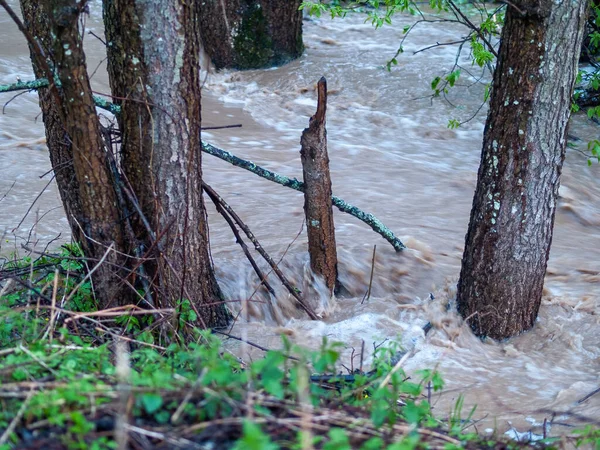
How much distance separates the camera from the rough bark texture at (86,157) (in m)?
3.38

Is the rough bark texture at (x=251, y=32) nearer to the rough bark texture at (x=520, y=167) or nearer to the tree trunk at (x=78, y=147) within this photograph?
the tree trunk at (x=78, y=147)

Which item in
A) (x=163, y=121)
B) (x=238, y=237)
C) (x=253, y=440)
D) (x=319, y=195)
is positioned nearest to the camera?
(x=253, y=440)

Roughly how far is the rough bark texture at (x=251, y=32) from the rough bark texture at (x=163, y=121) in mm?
7892

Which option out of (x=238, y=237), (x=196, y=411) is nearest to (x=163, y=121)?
(x=238, y=237)

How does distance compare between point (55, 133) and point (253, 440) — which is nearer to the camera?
point (253, 440)

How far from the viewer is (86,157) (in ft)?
12.0

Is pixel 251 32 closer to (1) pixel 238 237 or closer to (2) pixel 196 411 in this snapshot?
(1) pixel 238 237

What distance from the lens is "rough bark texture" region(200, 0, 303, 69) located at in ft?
37.9

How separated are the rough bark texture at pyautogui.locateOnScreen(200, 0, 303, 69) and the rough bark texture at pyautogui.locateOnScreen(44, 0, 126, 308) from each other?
8081mm

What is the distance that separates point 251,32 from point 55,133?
7.95m

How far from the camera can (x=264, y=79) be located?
38.1 feet

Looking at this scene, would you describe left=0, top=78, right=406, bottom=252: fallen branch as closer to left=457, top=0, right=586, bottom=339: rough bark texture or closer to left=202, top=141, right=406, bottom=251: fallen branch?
left=202, top=141, right=406, bottom=251: fallen branch

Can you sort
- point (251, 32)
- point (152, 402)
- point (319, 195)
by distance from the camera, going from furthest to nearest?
point (251, 32) < point (319, 195) < point (152, 402)

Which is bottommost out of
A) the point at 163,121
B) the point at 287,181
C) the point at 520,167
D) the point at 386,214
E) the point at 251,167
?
the point at 386,214
